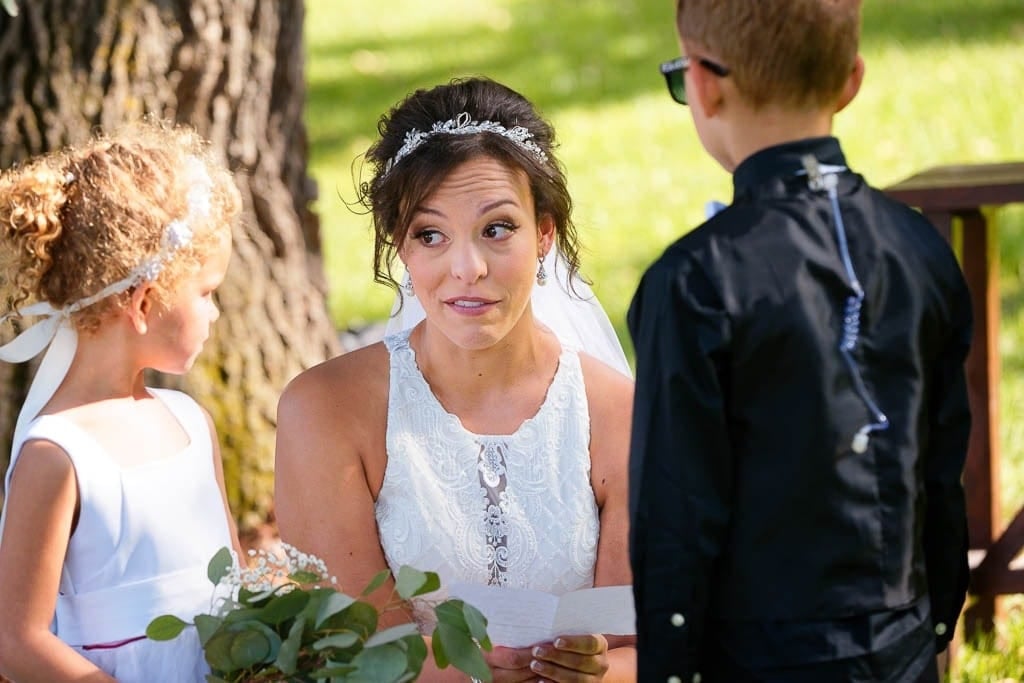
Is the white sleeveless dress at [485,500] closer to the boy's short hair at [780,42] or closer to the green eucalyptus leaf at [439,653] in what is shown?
the green eucalyptus leaf at [439,653]

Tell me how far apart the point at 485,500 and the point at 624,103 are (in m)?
7.76

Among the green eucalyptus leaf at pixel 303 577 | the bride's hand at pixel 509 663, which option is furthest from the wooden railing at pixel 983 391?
the green eucalyptus leaf at pixel 303 577

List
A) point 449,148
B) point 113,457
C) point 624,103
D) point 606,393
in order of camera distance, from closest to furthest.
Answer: point 113,457 < point 449,148 < point 606,393 < point 624,103

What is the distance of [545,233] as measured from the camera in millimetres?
3062

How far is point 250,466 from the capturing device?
4703mm

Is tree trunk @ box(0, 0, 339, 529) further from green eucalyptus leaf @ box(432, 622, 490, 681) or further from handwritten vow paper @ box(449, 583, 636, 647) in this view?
green eucalyptus leaf @ box(432, 622, 490, 681)

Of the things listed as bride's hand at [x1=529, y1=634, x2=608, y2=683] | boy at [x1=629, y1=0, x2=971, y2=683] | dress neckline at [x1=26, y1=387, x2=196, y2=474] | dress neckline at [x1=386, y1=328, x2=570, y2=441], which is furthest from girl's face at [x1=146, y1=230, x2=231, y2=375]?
boy at [x1=629, y1=0, x2=971, y2=683]

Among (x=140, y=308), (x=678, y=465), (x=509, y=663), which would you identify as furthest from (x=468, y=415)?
(x=678, y=465)

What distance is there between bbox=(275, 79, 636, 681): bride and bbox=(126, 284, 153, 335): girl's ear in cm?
37

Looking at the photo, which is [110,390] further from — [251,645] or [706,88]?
[706,88]

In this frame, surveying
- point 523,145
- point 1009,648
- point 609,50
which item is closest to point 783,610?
point 523,145

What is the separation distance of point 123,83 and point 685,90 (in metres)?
2.69

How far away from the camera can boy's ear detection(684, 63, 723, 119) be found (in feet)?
6.82

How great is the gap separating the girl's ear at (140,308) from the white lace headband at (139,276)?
18 mm
